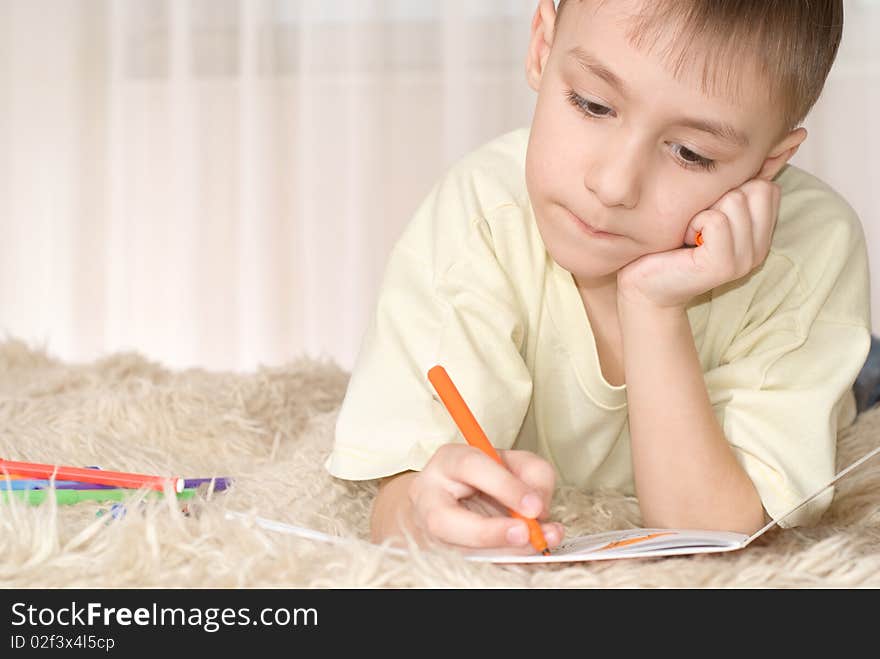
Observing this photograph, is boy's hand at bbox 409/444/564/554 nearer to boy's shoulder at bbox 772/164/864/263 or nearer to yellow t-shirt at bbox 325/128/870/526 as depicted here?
yellow t-shirt at bbox 325/128/870/526

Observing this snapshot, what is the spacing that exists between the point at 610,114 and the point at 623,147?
0.03 metres

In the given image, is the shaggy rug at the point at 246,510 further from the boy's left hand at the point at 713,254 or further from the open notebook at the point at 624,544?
the boy's left hand at the point at 713,254

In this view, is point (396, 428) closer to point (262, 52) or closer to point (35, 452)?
point (35, 452)

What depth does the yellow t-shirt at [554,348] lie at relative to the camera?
863 millimetres

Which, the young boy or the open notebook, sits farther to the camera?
the young boy

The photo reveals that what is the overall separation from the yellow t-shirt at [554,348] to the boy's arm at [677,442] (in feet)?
0.11

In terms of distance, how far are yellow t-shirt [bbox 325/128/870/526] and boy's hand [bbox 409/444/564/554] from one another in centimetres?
11

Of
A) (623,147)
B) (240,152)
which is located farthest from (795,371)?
(240,152)

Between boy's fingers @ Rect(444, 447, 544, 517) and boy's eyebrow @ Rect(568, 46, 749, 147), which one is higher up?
boy's eyebrow @ Rect(568, 46, 749, 147)

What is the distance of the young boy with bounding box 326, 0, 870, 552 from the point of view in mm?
752

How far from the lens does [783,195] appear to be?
107cm

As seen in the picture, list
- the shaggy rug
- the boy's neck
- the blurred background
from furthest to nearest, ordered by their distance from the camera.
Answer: the blurred background
the boy's neck
the shaggy rug

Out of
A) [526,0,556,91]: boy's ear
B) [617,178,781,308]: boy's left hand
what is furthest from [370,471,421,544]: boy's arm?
→ [526,0,556,91]: boy's ear

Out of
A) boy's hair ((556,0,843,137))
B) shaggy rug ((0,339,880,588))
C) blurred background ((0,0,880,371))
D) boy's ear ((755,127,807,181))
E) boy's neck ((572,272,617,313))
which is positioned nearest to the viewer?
shaggy rug ((0,339,880,588))
